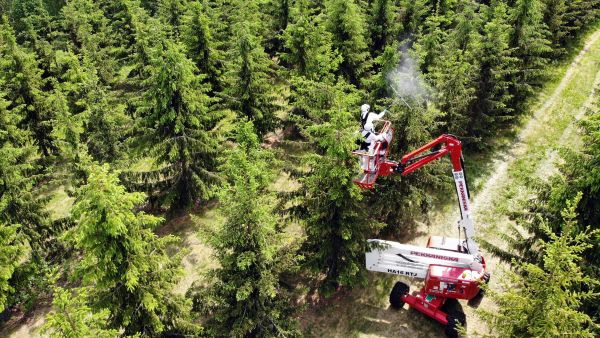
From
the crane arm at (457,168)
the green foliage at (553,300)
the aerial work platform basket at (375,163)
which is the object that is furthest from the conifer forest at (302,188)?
the crane arm at (457,168)

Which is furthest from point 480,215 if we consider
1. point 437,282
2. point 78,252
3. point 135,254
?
point 78,252

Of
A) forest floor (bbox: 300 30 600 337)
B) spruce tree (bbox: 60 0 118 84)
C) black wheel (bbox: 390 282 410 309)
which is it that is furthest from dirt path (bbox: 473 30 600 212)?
spruce tree (bbox: 60 0 118 84)

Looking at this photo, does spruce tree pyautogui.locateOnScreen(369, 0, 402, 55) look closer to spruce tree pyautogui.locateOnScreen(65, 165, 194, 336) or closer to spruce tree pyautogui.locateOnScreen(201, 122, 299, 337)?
spruce tree pyautogui.locateOnScreen(201, 122, 299, 337)

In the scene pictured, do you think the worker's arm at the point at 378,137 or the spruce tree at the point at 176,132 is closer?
the worker's arm at the point at 378,137

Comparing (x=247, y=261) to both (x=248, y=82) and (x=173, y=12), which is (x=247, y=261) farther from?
(x=173, y=12)

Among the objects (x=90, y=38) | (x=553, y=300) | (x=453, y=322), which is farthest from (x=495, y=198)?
(x=90, y=38)

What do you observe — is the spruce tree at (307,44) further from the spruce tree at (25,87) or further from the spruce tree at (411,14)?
the spruce tree at (25,87)
